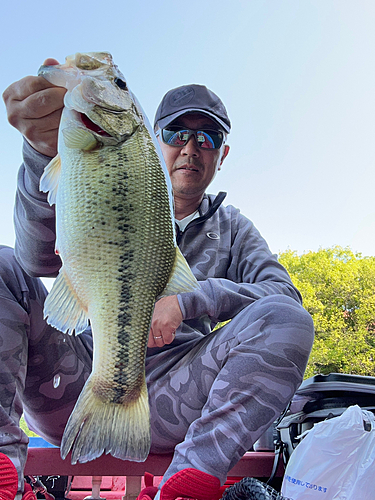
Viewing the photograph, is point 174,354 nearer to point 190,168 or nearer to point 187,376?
point 187,376

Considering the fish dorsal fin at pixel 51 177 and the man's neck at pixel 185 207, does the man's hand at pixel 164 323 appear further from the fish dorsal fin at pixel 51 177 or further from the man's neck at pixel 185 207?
the man's neck at pixel 185 207

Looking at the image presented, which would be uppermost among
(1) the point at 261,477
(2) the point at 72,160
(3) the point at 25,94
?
(3) the point at 25,94

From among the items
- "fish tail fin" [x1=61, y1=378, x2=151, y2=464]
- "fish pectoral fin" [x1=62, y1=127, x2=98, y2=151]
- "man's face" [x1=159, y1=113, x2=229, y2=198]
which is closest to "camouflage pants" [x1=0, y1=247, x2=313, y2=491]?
"fish tail fin" [x1=61, y1=378, x2=151, y2=464]

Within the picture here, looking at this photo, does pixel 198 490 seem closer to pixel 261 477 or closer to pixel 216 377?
pixel 216 377

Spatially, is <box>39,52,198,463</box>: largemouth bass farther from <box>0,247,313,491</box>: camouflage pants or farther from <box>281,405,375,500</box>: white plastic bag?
<box>281,405,375,500</box>: white plastic bag

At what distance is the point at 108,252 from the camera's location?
1129 mm

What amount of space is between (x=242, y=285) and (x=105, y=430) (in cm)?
98

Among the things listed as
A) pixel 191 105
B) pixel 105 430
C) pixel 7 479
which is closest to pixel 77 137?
pixel 105 430

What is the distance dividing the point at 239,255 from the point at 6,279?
116 cm

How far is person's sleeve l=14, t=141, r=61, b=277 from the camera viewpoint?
1538 mm

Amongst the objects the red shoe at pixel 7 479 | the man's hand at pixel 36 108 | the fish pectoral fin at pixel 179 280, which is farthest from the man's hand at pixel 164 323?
the man's hand at pixel 36 108

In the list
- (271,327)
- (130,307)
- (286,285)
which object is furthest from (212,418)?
(286,285)

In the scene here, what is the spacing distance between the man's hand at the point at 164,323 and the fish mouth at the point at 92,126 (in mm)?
697

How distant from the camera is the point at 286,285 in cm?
203
